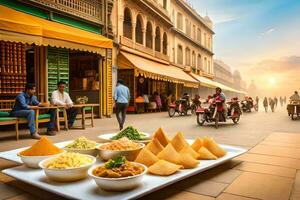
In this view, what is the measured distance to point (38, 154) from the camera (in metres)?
3.23

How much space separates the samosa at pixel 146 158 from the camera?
3238mm

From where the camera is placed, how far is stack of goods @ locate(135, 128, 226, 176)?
10.0 feet

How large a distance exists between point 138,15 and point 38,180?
17.6 meters

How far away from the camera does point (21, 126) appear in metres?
8.88

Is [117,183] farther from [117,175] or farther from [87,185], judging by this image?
[87,185]

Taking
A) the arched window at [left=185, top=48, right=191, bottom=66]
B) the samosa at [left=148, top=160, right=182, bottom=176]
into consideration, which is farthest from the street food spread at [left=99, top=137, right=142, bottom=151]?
the arched window at [left=185, top=48, right=191, bottom=66]

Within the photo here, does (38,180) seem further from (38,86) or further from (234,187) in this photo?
(38,86)

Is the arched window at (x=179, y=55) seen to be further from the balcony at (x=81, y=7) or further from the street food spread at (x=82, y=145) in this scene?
the street food spread at (x=82, y=145)

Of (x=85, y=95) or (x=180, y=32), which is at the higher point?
(x=180, y=32)

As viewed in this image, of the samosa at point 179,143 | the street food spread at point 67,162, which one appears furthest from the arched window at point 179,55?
the street food spread at point 67,162

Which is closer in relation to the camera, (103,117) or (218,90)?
(218,90)

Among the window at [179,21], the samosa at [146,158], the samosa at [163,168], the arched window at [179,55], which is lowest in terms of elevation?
the samosa at [163,168]

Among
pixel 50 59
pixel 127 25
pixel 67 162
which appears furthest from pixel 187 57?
pixel 67 162

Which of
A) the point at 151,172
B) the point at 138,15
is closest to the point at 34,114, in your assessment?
the point at 151,172
